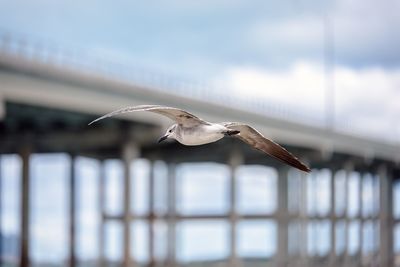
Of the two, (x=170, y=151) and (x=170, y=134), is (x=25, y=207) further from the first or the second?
(x=170, y=134)

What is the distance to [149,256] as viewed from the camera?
7094cm

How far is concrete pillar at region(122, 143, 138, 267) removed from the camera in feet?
165

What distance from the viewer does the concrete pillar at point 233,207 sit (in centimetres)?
6919

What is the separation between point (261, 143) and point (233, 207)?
6836cm

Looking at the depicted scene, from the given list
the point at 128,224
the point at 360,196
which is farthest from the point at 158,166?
the point at 360,196

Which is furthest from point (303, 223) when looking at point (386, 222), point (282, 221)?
point (386, 222)

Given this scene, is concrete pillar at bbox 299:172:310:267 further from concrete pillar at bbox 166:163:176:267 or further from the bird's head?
the bird's head

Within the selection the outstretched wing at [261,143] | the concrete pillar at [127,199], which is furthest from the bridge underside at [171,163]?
the outstretched wing at [261,143]

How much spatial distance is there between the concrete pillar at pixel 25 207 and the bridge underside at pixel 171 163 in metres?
0.05

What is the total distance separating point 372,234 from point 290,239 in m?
31.2

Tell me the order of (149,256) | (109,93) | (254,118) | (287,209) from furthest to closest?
(287,209)
(149,256)
(254,118)
(109,93)

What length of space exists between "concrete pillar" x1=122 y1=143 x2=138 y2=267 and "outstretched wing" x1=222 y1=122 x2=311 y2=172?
4638 centimetres

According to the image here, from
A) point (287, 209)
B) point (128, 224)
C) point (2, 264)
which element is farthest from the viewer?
point (287, 209)

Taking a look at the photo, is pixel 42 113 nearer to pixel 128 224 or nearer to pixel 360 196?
pixel 128 224
